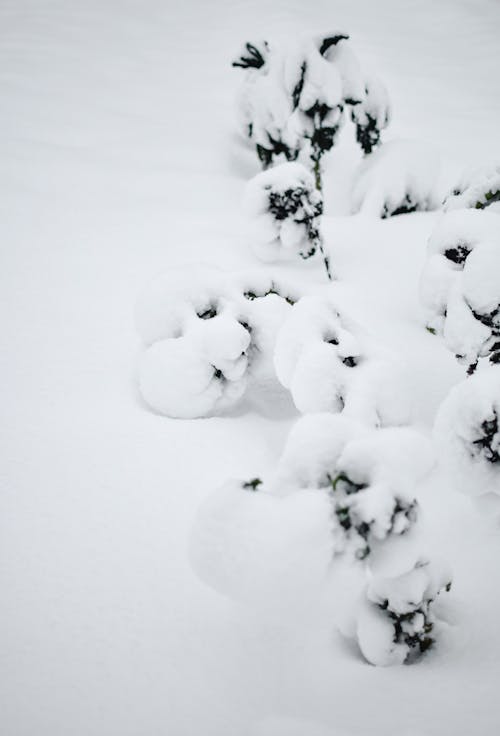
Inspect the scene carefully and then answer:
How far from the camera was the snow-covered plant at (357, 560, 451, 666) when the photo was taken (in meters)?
0.86

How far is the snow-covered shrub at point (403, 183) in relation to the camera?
2.58 meters

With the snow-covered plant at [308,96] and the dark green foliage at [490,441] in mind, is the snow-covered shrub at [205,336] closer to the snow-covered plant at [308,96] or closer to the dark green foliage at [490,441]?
the dark green foliage at [490,441]

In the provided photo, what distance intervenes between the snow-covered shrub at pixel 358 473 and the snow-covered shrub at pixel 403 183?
2.01 metres

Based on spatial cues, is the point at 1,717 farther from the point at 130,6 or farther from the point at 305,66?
the point at 130,6

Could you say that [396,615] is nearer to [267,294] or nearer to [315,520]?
[315,520]

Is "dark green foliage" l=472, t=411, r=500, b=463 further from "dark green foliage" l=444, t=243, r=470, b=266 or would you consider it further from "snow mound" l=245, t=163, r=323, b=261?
"snow mound" l=245, t=163, r=323, b=261

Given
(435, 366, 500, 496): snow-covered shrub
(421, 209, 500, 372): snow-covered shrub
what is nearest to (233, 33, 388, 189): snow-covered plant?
(421, 209, 500, 372): snow-covered shrub

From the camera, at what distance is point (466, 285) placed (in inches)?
49.4

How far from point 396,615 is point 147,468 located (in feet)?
2.21

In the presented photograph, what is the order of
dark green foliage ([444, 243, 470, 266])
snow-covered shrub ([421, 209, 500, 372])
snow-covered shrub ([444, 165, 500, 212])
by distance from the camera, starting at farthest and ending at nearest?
snow-covered shrub ([444, 165, 500, 212]), dark green foliage ([444, 243, 470, 266]), snow-covered shrub ([421, 209, 500, 372])

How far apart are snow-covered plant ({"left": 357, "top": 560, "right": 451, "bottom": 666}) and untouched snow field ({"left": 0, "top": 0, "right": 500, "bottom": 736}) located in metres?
0.04

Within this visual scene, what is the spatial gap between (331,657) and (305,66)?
2.55 meters

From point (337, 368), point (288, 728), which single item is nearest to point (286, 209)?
point (337, 368)

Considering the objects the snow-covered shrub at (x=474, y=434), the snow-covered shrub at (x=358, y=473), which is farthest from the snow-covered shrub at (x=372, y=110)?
the snow-covered shrub at (x=358, y=473)
